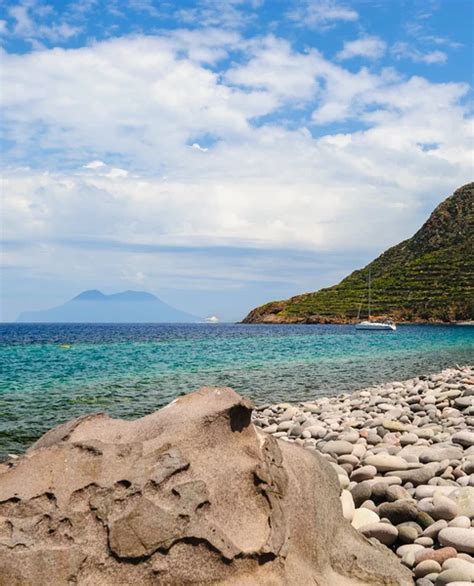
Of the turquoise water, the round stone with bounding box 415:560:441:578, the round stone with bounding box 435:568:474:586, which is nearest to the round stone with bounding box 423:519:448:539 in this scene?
the round stone with bounding box 415:560:441:578

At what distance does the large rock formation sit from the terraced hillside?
99503 mm

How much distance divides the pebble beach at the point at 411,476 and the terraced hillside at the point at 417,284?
3616 inches

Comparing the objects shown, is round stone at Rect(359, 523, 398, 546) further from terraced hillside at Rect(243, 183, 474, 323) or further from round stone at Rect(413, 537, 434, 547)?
terraced hillside at Rect(243, 183, 474, 323)

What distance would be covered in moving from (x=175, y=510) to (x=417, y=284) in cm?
11266

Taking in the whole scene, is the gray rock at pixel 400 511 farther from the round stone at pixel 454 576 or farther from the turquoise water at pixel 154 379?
the turquoise water at pixel 154 379

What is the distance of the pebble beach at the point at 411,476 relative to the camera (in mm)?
5387

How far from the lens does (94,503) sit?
4027 millimetres

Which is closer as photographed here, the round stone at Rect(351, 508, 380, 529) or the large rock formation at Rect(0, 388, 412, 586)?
the large rock formation at Rect(0, 388, 412, 586)

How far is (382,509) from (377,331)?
3033 inches

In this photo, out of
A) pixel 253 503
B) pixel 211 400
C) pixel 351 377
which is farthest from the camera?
pixel 351 377

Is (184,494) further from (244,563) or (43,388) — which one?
(43,388)

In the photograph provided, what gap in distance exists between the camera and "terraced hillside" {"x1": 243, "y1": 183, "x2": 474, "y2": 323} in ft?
339

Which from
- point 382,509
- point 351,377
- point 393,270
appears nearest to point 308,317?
point 393,270

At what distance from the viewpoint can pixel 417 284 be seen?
367 feet
